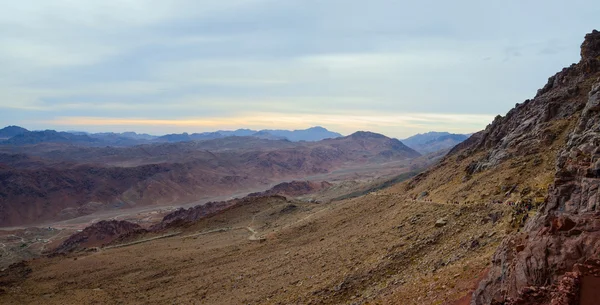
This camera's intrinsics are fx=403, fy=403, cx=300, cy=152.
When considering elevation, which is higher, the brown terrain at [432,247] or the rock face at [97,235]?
the brown terrain at [432,247]

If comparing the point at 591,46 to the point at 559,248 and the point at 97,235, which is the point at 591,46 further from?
the point at 97,235

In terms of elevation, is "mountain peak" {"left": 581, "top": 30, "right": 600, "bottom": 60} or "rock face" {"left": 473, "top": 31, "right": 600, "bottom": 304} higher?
"mountain peak" {"left": 581, "top": 30, "right": 600, "bottom": 60}

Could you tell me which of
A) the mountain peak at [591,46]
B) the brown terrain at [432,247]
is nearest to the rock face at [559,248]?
the brown terrain at [432,247]

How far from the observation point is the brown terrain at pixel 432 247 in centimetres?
1342

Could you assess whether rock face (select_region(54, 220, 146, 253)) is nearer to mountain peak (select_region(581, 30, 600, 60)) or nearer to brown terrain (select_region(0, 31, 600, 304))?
brown terrain (select_region(0, 31, 600, 304))

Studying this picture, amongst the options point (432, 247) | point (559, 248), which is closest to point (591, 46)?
point (432, 247)

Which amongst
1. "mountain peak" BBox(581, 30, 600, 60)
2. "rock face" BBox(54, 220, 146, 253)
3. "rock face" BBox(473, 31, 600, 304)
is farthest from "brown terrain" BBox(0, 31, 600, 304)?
"rock face" BBox(54, 220, 146, 253)

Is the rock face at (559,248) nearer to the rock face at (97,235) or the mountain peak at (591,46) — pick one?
the mountain peak at (591,46)

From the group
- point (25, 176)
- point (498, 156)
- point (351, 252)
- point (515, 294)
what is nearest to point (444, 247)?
point (351, 252)

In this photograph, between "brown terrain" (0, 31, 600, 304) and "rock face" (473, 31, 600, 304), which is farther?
"brown terrain" (0, 31, 600, 304)

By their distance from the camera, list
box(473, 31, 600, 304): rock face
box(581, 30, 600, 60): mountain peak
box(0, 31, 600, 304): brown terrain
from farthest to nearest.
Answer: box(581, 30, 600, 60): mountain peak, box(0, 31, 600, 304): brown terrain, box(473, 31, 600, 304): rock face

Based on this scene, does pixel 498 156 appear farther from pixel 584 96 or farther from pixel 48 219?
pixel 48 219

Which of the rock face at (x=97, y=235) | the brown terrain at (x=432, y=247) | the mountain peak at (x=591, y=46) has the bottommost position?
the rock face at (x=97, y=235)

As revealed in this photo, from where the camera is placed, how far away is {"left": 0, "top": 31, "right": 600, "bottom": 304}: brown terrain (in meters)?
13.4
